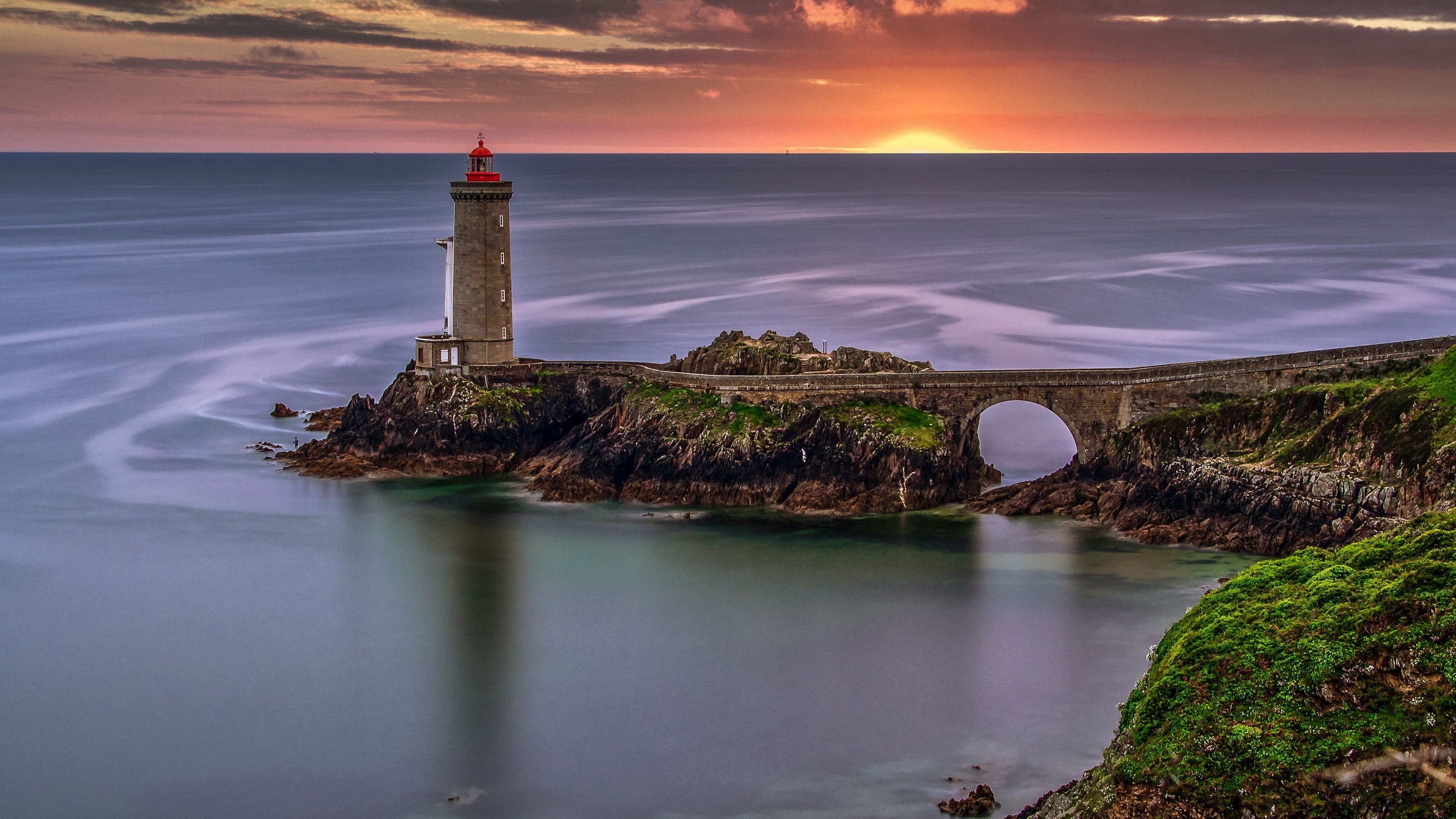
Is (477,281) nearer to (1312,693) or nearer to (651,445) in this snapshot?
(651,445)

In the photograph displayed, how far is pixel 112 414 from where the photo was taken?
207 feet

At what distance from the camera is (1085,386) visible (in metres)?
47.8

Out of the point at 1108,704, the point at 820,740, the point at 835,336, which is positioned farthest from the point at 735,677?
the point at 835,336

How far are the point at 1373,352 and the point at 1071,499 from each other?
10239 millimetres

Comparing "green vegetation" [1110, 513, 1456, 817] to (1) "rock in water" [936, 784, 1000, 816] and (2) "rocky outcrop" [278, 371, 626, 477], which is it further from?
(2) "rocky outcrop" [278, 371, 626, 477]

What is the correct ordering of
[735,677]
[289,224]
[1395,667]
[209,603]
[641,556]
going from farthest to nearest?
[289,224]
[641,556]
[209,603]
[735,677]
[1395,667]

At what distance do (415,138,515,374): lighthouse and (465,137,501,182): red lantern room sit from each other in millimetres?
33

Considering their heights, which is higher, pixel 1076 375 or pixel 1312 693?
pixel 1076 375

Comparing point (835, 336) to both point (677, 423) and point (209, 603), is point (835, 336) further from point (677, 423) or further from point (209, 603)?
point (209, 603)

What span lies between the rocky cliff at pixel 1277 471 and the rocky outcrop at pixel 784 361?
674 cm

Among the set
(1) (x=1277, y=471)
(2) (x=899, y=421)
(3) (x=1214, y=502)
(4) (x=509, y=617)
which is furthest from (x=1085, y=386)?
(4) (x=509, y=617)

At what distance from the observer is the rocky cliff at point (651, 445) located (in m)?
46.8

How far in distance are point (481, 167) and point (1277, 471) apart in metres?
29.4

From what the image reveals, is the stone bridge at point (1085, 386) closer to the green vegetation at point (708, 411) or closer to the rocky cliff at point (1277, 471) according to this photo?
the green vegetation at point (708, 411)
